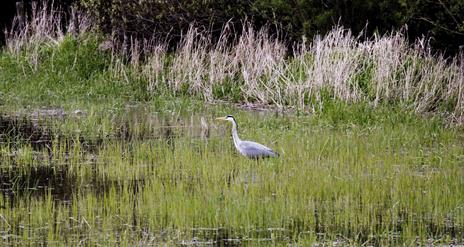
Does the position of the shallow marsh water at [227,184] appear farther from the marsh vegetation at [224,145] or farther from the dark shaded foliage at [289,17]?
the dark shaded foliage at [289,17]

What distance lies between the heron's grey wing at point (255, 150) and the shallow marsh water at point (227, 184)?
0.14m

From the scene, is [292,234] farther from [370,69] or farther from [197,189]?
[370,69]

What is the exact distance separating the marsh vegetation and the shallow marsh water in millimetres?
24

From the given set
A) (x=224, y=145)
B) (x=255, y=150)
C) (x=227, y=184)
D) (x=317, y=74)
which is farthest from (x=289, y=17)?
(x=227, y=184)

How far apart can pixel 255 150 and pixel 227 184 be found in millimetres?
1151

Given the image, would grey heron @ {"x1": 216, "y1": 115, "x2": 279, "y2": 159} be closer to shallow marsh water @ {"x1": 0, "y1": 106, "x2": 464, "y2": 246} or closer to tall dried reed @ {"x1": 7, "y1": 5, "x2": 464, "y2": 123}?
shallow marsh water @ {"x1": 0, "y1": 106, "x2": 464, "y2": 246}

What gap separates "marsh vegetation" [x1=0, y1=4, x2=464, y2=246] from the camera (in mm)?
8133

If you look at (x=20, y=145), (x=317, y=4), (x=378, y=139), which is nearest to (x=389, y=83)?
(x=378, y=139)

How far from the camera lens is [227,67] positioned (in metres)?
17.1

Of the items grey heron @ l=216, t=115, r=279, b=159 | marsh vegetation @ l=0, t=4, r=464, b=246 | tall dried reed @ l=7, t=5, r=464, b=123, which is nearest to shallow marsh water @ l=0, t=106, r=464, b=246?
marsh vegetation @ l=0, t=4, r=464, b=246

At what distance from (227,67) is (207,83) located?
473 mm

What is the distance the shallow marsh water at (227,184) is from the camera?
25.9ft

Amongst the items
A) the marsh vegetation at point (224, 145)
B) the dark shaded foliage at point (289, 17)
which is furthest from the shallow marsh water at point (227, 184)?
the dark shaded foliage at point (289, 17)

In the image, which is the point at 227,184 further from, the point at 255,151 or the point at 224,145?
the point at 224,145
